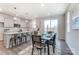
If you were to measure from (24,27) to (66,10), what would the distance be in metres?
1.05

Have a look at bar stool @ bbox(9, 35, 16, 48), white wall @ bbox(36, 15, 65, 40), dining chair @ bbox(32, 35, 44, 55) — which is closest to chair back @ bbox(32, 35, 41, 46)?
dining chair @ bbox(32, 35, 44, 55)

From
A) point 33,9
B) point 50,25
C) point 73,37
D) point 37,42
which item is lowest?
point 37,42

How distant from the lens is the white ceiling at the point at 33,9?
218cm

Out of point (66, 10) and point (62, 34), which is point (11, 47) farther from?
point (66, 10)

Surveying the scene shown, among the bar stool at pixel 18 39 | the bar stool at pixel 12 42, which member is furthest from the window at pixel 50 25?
the bar stool at pixel 12 42

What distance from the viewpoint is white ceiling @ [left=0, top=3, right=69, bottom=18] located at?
2182 mm

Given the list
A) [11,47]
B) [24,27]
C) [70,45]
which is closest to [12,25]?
[24,27]

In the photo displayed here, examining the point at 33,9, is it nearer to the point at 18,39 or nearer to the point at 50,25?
the point at 50,25

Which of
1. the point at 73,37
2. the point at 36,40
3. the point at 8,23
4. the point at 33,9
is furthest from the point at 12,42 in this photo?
the point at 73,37

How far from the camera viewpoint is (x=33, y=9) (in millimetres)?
2227

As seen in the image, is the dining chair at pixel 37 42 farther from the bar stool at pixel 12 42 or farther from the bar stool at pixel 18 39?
the bar stool at pixel 12 42

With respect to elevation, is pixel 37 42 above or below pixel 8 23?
below

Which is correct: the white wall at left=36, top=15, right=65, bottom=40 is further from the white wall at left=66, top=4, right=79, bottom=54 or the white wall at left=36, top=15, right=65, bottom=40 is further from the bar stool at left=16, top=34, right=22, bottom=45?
the bar stool at left=16, top=34, right=22, bottom=45
